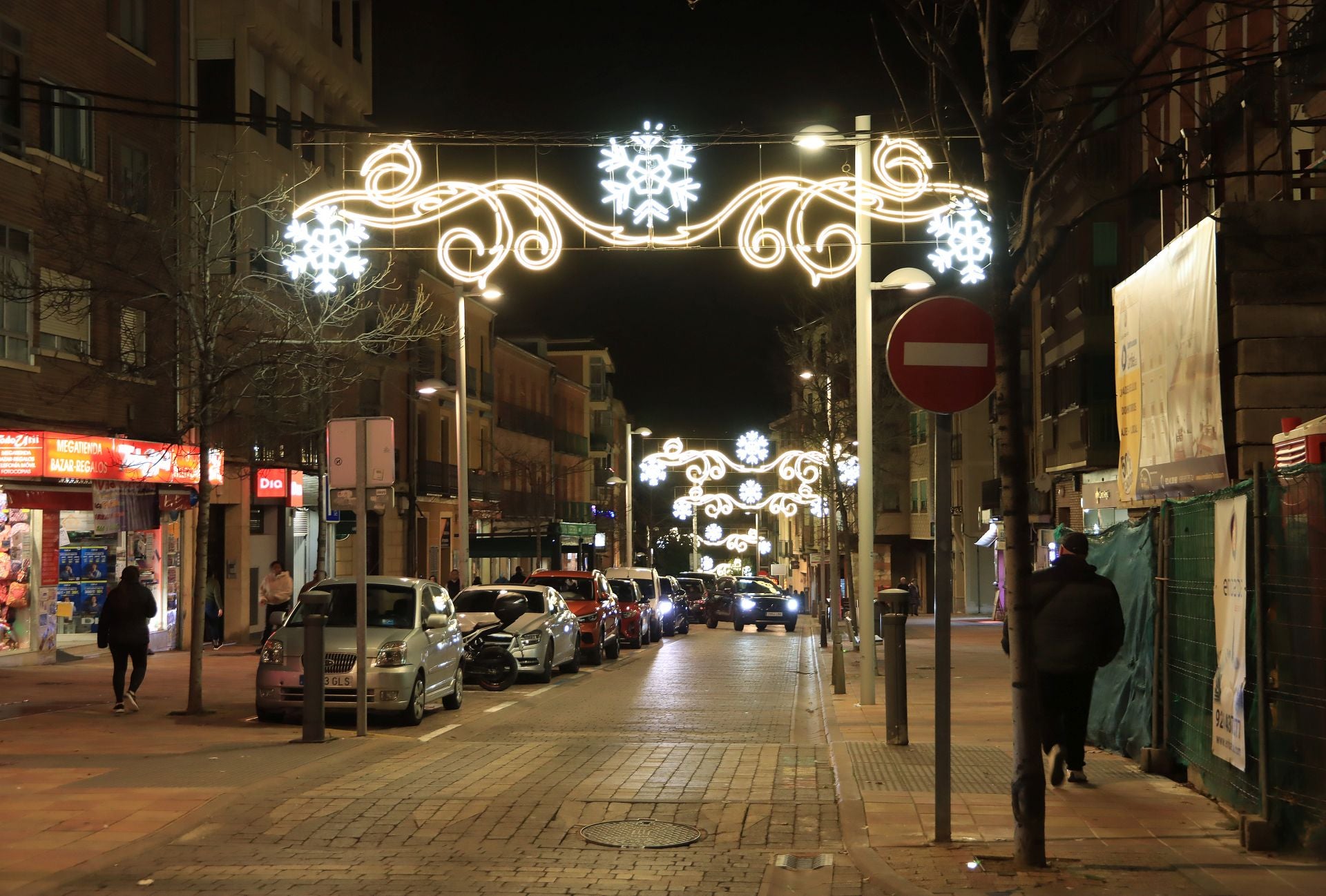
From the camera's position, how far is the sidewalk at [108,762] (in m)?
8.79

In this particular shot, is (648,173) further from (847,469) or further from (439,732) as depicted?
(847,469)

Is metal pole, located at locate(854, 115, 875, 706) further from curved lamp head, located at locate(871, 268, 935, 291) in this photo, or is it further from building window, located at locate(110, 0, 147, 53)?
building window, located at locate(110, 0, 147, 53)

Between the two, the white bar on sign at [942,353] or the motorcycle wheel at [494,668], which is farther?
the motorcycle wheel at [494,668]

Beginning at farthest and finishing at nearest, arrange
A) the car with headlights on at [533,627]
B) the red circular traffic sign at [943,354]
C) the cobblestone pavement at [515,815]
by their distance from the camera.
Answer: the car with headlights on at [533,627] → the red circular traffic sign at [943,354] → the cobblestone pavement at [515,815]

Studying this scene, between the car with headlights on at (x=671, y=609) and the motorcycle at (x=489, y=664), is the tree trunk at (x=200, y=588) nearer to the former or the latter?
the motorcycle at (x=489, y=664)

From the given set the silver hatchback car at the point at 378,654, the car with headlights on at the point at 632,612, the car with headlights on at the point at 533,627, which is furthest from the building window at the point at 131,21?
the car with headlights on at the point at 632,612

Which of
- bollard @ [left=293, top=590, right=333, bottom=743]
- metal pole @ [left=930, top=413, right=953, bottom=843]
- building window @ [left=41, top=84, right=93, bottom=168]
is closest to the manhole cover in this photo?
metal pole @ [left=930, top=413, right=953, bottom=843]

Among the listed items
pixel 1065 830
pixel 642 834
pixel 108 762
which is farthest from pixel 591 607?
pixel 1065 830

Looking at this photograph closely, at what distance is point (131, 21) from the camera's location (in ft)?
89.2

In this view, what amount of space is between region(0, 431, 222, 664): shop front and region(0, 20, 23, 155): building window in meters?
4.87

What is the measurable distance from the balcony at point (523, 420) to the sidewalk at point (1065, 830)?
44956mm

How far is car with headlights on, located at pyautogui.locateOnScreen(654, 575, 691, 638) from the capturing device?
41.1 metres

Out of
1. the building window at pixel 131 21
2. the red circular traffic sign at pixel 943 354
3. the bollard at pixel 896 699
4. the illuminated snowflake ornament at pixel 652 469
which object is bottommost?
the bollard at pixel 896 699

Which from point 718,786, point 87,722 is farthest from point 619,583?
point 718,786
